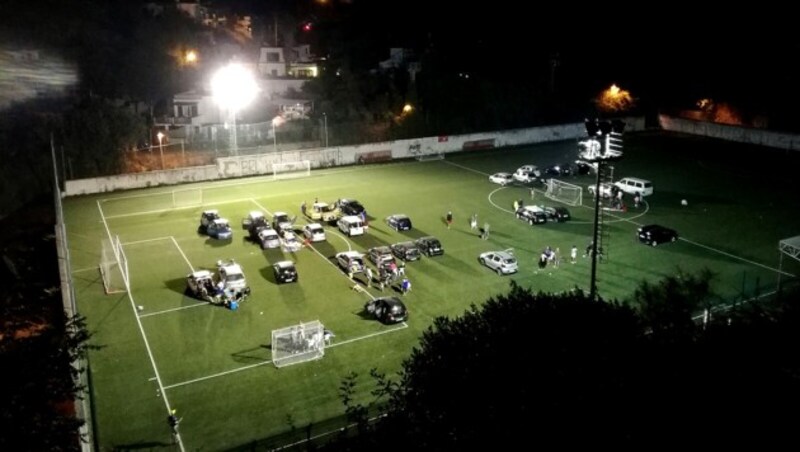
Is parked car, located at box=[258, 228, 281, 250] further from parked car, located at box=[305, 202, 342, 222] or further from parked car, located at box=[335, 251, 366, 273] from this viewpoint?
parked car, located at box=[335, 251, 366, 273]

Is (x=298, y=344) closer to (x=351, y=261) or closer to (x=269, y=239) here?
(x=351, y=261)

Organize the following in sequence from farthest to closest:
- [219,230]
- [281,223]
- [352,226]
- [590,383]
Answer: [281,223] → [352,226] → [219,230] → [590,383]

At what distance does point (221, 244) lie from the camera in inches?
1465

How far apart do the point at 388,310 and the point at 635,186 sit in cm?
2715

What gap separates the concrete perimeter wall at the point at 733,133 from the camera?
6184 cm

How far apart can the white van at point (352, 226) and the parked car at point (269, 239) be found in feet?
13.0

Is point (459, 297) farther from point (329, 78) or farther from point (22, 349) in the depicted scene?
point (329, 78)

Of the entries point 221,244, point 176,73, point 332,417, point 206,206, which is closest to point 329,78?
point 176,73

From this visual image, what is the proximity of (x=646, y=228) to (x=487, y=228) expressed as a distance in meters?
8.87

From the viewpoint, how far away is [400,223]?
39.1 metres

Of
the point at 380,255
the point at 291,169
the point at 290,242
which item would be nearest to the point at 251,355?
the point at 380,255

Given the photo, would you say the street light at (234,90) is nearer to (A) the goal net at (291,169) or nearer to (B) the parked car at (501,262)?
(A) the goal net at (291,169)

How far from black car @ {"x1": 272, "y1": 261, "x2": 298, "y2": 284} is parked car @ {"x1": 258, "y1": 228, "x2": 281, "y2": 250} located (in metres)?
4.99

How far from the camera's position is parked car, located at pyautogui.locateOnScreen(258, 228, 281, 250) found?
36.3 meters
